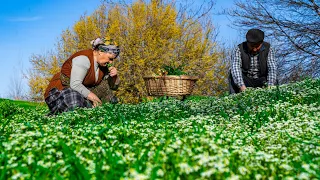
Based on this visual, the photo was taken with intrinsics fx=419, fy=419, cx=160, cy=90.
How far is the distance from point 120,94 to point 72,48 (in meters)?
2.75

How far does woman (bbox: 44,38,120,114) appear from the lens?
738cm

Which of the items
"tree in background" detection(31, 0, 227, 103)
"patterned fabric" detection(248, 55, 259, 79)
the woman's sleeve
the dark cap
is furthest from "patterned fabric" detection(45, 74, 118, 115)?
"tree in background" detection(31, 0, 227, 103)

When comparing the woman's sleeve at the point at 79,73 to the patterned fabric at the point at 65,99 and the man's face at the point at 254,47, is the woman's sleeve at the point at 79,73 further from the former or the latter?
the man's face at the point at 254,47

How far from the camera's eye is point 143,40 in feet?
49.3

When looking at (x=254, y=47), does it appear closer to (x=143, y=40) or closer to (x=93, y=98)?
(x=93, y=98)

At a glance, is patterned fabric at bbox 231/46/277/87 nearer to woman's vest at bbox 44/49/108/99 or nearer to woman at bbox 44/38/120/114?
woman at bbox 44/38/120/114

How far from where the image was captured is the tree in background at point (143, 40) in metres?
14.9

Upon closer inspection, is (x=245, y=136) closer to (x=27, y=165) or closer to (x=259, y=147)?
(x=259, y=147)

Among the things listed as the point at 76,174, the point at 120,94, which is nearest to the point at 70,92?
the point at 76,174

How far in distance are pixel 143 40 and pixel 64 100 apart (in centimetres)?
778

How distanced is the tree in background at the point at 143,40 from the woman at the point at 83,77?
656cm

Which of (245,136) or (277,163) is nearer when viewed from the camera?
(277,163)

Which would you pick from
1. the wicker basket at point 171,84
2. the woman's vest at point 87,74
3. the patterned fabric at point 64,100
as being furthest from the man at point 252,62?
the patterned fabric at point 64,100

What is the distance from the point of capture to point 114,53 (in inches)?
293
